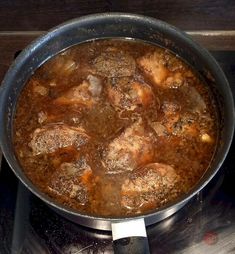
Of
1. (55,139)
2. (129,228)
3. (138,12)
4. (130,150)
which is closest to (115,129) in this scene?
(130,150)

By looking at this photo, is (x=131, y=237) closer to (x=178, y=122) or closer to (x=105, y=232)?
(x=105, y=232)

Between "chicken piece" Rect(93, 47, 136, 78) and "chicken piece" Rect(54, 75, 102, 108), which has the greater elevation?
"chicken piece" Rect(93, 47, 136, 78)

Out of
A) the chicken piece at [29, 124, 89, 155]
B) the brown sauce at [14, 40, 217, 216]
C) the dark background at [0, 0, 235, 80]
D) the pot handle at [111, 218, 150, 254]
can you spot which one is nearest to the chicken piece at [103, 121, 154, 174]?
the brown sauce at [14, 40, 217, 216]

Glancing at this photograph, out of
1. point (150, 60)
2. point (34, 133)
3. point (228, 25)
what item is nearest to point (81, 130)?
point (34, 133)

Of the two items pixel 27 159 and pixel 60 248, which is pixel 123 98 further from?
pixel 60 248

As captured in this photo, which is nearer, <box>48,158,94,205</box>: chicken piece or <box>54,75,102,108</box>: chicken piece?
<box>48,158,94,205</box>: chicken piece

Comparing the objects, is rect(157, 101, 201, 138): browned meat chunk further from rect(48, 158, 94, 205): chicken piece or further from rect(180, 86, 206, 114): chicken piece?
rect(48, 158, 94, 205): chicken piece

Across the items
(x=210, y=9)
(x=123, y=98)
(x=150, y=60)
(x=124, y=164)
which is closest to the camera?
(x=124, y=164)

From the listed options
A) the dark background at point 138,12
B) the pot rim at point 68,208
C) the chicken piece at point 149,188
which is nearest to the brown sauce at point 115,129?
the chicken piece at point 149,188
